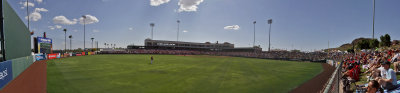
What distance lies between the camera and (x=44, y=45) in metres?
34.8

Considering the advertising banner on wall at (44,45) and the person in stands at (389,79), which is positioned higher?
the advertising banner on wall at (44,45)

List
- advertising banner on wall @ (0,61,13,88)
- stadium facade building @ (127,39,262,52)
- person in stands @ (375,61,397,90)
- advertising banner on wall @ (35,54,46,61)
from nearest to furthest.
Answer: person in stands @ (375,61,397,90)
advertising banner on wall @ (0,61,13,88)
advertising banner on wall @ (35,54,46,61)
stadium facade building @ (127,39,262,52)

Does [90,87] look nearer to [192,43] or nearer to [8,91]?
[8,91]

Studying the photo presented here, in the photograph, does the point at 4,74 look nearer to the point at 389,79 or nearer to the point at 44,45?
the point at 389,79

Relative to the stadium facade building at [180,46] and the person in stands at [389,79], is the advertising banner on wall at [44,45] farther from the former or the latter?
the person in stands at [389,79]

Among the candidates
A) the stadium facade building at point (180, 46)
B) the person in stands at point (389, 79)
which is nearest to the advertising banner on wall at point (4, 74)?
the person in stands at point (389, 79)

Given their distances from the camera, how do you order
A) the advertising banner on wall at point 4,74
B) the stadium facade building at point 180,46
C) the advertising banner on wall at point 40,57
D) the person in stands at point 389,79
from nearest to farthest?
the person in stands at point 389,79, the advertising banner on wall at point 4,74, the advertising banner on wall at point 40,57, the stadium facade building at point 180,46

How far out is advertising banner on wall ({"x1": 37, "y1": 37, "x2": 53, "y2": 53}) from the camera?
3325 cm

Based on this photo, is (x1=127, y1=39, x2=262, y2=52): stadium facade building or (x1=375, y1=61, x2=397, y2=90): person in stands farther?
(x1=127, y1=39, x2=262, y2=52): stadium facade building

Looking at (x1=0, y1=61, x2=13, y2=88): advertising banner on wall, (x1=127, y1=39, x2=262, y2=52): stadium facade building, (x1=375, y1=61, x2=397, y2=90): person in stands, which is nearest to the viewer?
(x1=375, y1=61, x2=397, y2=90): person in stands

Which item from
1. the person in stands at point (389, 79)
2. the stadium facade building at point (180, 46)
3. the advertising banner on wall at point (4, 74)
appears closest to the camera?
the person in stands at point (389, 79)

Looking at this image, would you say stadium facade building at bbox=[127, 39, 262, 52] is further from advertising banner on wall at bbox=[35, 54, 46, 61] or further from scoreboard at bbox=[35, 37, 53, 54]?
advertising banner on wall at bbox=[35, 54, 46, 61]

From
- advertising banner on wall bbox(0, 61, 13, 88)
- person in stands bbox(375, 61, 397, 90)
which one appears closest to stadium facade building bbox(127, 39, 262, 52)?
advertising banner on wall bbox(0, 61, 13, 88)

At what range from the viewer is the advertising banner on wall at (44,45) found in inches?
1309
